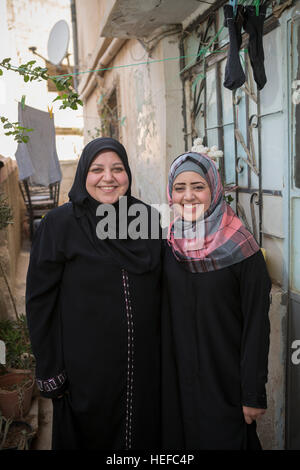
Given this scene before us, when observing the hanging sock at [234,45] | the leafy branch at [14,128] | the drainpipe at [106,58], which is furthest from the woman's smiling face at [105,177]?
the drainpipe at [106,58]

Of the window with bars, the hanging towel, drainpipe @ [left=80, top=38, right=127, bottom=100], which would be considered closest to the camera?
the window with bars

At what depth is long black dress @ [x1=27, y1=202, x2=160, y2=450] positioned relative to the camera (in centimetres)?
169

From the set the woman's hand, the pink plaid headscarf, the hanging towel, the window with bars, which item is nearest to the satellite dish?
the hanging towel

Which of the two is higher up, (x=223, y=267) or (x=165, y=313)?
(x=223, y=267)

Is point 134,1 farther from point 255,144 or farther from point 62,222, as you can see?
point 62,222

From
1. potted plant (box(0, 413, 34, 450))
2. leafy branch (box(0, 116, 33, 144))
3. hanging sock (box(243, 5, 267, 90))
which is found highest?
hanging sock (box(243, 5, 267, 90))

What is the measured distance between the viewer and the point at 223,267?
1.63 metres

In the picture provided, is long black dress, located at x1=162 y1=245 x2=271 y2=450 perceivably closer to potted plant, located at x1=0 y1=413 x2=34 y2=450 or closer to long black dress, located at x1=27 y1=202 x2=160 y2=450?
long black dress, located at x1=27 y1=202 x2=160 y2=450

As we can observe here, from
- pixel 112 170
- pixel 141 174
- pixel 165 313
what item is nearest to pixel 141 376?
pixel 165 313

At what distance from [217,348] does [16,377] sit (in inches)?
76.5

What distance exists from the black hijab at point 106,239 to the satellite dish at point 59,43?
4918 mm

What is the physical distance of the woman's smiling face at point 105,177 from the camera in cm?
169

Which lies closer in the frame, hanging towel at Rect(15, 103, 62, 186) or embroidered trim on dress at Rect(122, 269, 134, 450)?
embroidered trim on dress at Rect(122, 269, 134, 450)
